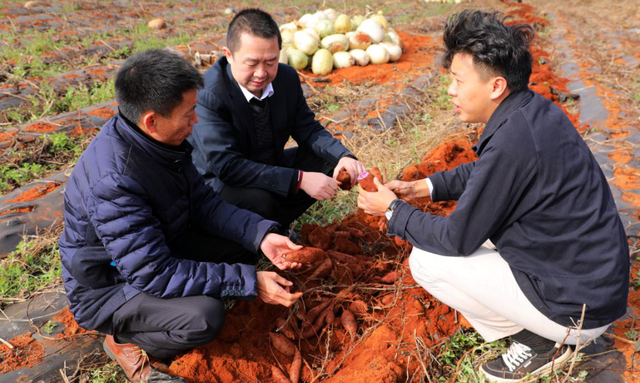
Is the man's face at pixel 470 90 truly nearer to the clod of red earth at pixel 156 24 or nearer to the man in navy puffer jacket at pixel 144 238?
the man in navy puffer jacket at pixel 144 238

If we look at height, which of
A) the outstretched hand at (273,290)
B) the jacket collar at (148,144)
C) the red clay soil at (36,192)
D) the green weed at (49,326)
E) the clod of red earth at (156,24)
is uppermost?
the jacket collar at (148,144)

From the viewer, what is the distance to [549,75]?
7.16m

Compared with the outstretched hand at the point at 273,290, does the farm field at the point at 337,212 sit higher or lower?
lower

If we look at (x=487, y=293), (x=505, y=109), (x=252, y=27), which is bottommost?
(x=487, y=293)

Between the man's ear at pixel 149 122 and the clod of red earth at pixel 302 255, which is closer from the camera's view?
the man's ear at pixel 149 122

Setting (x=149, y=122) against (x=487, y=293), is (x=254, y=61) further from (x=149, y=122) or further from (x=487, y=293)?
(x=487, y=293)

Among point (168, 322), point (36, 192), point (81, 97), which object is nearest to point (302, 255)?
point (168, 322)

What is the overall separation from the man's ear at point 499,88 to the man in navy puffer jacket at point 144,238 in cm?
138

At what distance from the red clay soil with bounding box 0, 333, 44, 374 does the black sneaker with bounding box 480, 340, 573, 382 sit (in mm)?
2468

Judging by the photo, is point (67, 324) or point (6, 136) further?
point (6, 136)

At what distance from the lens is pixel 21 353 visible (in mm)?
2348

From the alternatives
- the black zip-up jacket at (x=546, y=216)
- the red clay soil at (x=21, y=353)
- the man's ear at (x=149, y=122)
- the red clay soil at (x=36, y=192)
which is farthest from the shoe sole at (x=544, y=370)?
the red clay soil at (x=36, y=192)

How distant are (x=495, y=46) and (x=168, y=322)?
202 cm

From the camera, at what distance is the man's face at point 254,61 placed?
9.07 feet
